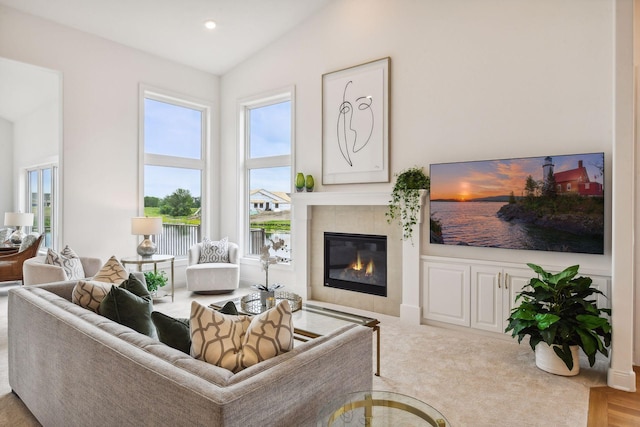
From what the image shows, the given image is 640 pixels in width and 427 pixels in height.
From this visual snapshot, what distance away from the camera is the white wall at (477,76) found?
3227 mm

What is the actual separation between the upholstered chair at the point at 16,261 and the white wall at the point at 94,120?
1.20 meters

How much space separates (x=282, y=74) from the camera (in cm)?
535

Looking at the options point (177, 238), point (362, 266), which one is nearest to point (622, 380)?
point (362, 266)

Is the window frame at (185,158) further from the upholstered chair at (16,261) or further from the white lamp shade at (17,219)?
the white lamp shade at (17,219)

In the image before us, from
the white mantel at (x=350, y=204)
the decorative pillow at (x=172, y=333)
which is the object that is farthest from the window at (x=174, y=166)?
the decorative pillow at (x=172, y=333)

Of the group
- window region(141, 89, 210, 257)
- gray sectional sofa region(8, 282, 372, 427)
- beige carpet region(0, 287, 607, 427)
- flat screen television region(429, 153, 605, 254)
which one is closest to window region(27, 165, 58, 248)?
window region(141, 89, 210, 257)

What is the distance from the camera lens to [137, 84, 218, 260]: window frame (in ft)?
17.2

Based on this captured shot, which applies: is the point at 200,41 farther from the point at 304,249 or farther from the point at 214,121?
the point at 304,249

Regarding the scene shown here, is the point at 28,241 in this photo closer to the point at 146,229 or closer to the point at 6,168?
the point at 146,229

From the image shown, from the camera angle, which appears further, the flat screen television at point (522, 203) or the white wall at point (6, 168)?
the white wall at point (6, 168)

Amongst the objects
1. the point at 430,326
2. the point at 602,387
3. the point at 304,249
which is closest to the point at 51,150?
the point at 304,249

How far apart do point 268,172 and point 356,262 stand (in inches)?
80.2

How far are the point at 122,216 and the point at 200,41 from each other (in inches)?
102

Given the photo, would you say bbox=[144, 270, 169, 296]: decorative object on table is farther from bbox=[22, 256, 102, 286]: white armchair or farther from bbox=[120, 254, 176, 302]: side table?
bbox=[22, 256, 102, 286]: white armchair
